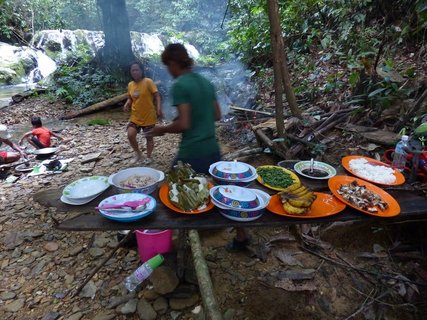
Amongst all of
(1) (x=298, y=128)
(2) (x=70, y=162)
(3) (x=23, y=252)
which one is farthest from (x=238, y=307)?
(2) (x=70, y=162)

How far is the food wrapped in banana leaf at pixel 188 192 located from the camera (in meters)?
2.21

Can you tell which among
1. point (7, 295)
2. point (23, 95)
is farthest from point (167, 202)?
point (23, 95)

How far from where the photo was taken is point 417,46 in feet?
20.0

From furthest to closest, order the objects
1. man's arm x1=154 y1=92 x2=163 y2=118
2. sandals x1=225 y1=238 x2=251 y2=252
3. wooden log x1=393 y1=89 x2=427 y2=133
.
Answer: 1. man's arm x1=154 y1=92 x2=163 y2=118
2. wooden log x1=393 y1=89 x2=427 y2=133
3. sandals x1=225 y1=238 x2=251 y2=252

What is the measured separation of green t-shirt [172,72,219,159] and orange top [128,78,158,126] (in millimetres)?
2707

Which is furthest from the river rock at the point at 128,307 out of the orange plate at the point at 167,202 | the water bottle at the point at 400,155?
the water bottle at the point at 400,155

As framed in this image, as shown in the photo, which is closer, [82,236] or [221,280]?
[221,280]

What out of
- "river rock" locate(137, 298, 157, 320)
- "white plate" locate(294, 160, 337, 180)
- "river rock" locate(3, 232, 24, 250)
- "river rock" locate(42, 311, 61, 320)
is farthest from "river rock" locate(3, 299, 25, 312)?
"white plate" locate(294, 160, 337, 180)

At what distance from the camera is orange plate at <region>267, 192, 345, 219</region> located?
2.18 meters

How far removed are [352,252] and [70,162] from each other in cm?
539

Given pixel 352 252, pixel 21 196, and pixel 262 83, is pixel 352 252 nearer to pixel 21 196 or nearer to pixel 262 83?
pixel 21 196

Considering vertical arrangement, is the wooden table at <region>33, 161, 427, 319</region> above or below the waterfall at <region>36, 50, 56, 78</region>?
below

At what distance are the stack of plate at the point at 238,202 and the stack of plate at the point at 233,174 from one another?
0.62ft

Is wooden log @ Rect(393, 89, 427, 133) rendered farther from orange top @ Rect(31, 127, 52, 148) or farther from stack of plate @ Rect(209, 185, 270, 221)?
orange top @ Rect(31, 127, 52, 148)
